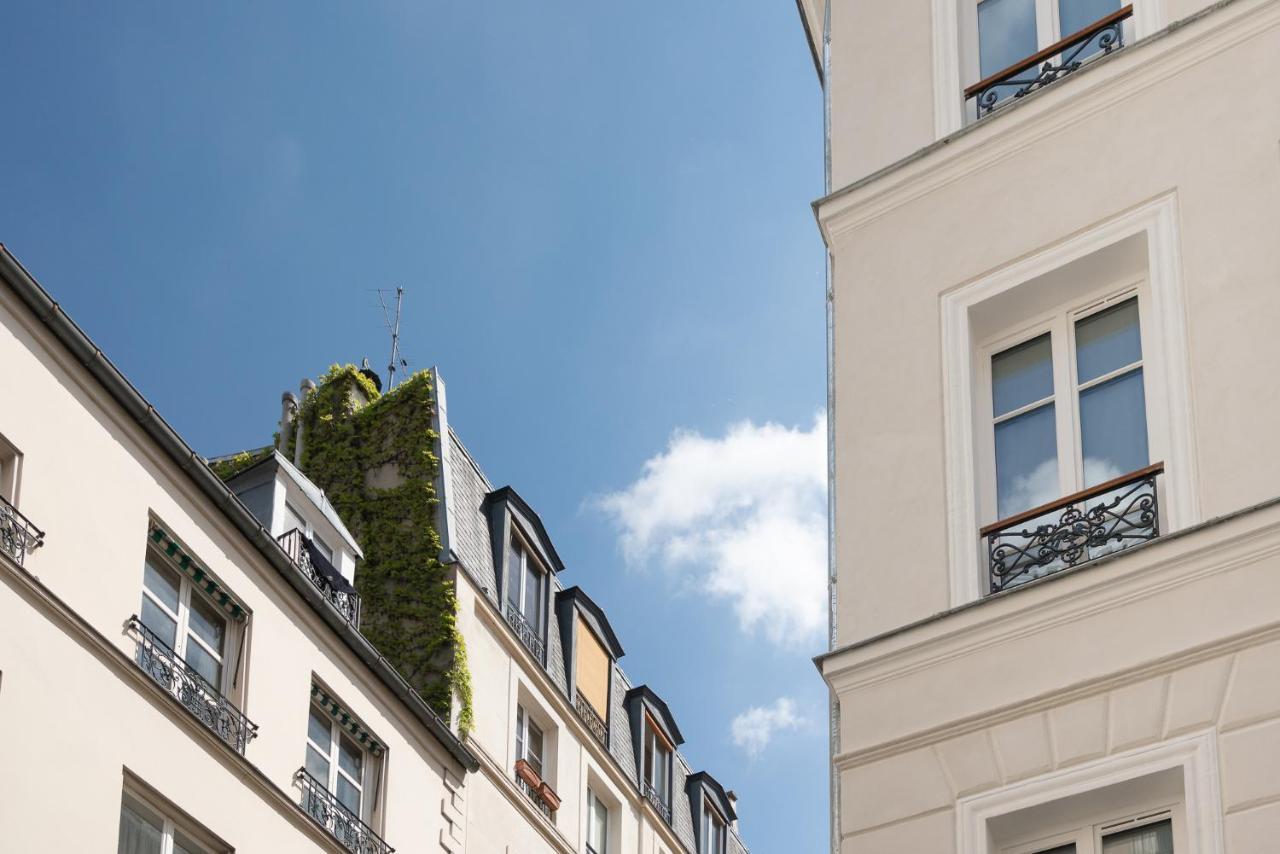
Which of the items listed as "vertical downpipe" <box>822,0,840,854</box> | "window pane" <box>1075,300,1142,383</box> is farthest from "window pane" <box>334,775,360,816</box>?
"window pane" <box>1075,300,1142,383</box>

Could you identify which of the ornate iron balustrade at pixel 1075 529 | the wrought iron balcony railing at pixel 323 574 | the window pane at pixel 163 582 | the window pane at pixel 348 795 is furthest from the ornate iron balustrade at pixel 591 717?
the ornate iron balustrade at pixel 1075 529

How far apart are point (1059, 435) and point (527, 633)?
1836cm

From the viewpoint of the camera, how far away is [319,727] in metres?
24.1

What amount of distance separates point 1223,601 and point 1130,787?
1.14 m

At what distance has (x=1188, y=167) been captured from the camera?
12844 millimetres

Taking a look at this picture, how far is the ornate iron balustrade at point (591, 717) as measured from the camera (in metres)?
31.6

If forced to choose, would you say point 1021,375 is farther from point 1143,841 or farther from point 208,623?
point 208,623

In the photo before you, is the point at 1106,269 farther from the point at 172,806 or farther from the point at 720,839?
the point at 720,839

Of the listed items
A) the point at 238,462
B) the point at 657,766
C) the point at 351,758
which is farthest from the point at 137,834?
the point at 657,766

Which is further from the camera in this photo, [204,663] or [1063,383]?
[204,663]

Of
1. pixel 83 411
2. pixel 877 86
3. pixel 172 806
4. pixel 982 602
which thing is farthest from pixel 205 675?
pixel 982 602

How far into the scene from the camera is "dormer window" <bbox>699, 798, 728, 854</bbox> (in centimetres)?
3750

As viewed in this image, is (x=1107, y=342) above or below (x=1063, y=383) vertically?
above

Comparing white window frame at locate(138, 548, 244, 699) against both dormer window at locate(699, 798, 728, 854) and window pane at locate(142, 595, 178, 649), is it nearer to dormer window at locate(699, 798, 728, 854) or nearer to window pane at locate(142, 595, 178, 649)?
window pane at locate(142, 595, 178, 649)
